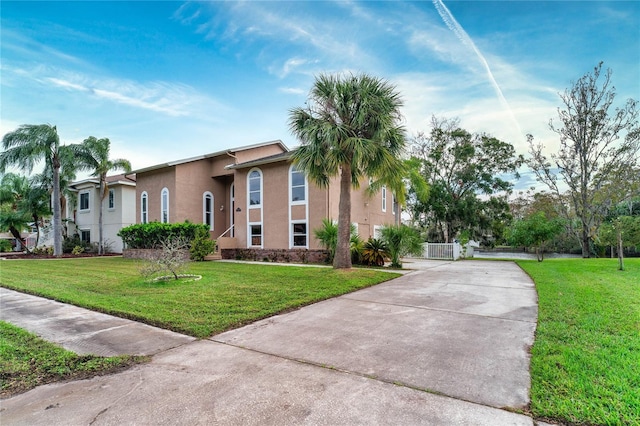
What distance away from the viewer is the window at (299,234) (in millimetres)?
17281

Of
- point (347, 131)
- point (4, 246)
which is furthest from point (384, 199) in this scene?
point (4, 246)

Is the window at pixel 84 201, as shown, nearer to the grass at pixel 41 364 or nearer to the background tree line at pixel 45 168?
the background tree line at pixel 45 168

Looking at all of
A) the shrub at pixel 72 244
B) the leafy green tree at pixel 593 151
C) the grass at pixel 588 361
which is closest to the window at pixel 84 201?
the shrub at pixel 72 244

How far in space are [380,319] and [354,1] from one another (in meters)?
10.3

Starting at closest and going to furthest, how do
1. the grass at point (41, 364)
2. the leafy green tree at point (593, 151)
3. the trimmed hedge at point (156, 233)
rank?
the grass at point (41, 364), the trimmed hedge at point (156, 233), the leafy green tree at point (593, 151)

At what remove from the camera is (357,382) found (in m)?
3.37

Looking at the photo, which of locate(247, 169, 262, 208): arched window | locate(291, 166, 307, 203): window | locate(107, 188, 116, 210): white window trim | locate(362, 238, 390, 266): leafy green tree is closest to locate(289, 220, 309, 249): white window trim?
locate(291, 166, 307, 203): window

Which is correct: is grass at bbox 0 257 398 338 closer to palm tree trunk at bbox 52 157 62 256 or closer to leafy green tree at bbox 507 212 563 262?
leafy green tree at bbox 507 212 563 262

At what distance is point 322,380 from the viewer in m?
3.41

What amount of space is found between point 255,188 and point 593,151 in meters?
→ 24.9

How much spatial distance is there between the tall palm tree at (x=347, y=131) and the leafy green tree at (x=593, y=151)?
65.4ft

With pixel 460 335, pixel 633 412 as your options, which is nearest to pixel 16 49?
pixel 460 335

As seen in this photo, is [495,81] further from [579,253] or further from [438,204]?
[579,253]

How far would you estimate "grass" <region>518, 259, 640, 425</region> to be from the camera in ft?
8.98
